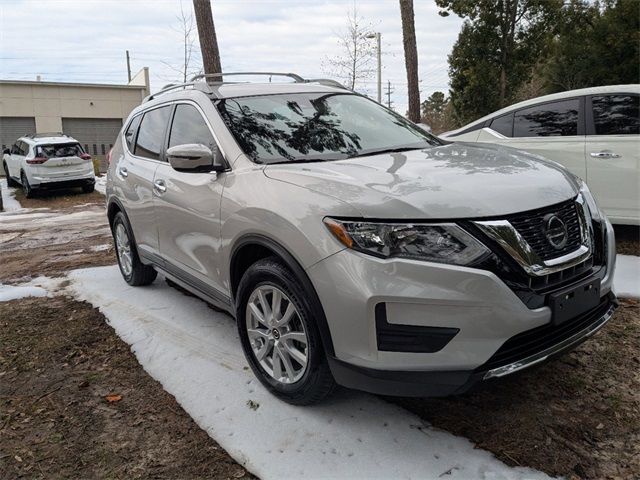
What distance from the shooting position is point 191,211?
3453 millimetres

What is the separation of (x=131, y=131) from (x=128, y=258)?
1202 mm

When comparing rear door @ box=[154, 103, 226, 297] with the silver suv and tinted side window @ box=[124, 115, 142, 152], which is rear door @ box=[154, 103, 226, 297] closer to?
the silver suv

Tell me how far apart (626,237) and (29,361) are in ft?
19.2

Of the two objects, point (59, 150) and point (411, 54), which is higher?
point (411, 54)

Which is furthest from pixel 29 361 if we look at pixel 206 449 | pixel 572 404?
pixel 572 404

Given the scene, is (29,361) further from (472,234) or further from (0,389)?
(472,234)

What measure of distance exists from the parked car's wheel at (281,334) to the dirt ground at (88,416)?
479mm

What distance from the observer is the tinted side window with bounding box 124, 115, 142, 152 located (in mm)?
4871

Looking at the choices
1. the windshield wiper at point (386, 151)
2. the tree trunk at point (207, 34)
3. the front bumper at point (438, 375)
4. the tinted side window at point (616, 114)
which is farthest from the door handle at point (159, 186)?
the tree trunk at point (207, 34)

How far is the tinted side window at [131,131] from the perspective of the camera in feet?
16.0

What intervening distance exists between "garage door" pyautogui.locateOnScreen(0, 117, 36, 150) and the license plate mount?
33250mm

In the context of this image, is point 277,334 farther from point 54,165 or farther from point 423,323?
point 54,165

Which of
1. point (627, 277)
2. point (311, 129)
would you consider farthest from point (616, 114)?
point (311, 129)

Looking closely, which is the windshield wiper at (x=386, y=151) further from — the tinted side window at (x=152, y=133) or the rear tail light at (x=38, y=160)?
the rear tail light at (x=38, y=160)
